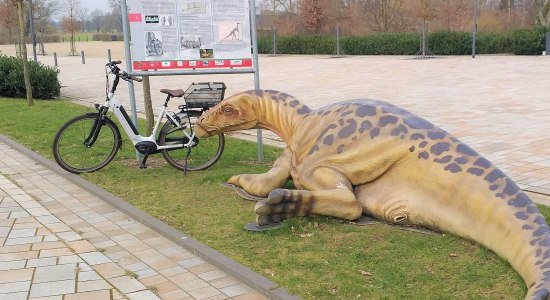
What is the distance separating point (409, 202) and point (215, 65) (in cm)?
369

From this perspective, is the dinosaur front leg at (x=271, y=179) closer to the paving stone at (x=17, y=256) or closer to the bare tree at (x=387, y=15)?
the paving stone at (x=17, y=256)

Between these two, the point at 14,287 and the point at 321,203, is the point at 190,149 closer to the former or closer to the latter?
the point at 321,203

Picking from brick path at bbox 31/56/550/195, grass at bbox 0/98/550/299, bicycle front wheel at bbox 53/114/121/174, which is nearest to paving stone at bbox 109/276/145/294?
grass at bbox 0/98/550/299

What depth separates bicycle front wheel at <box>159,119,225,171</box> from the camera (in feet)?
23.8

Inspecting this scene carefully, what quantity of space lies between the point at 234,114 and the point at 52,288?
2611 millimetres

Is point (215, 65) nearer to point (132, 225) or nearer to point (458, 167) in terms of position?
point (132, 225)

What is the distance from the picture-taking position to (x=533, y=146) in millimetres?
8547

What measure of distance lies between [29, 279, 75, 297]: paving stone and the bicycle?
3.12m

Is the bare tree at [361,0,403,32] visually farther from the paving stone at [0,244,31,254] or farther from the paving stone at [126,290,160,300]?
the paving stone at [126,290,160,300]

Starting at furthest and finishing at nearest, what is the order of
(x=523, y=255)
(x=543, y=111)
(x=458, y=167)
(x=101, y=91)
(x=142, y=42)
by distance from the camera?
(x=101, y=91)
(x=543, y=111)
(x=142, y=42)
(x=458, y=167)
(x=523, y=255)

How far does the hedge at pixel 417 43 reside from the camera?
31.0 metres

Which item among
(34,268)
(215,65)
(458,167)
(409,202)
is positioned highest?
(215,65)

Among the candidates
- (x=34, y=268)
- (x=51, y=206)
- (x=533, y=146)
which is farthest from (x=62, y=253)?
(x=533, y=146)

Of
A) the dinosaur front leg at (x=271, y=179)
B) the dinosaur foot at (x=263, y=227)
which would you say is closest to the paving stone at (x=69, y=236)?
the dinosaur foot at (x=263, y=227)
